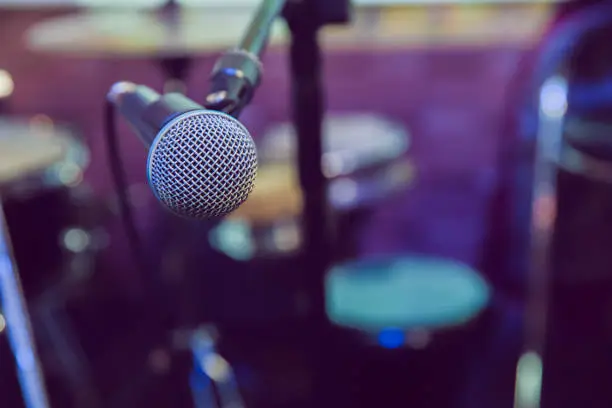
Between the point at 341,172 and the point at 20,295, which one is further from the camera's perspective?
the point at 341,172

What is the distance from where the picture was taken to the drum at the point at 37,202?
3.07ft

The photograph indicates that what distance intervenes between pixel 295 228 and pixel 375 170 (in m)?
0.20

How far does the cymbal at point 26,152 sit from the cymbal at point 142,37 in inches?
5.8

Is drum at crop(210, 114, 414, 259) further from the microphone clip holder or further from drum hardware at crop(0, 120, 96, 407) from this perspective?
the microphone clip holder

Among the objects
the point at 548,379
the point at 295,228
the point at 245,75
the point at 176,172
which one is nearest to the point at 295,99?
the point at 245,75

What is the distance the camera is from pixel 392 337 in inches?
35.4

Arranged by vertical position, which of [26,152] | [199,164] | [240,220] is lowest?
[240,220]

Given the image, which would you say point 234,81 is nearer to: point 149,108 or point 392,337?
point 149,108

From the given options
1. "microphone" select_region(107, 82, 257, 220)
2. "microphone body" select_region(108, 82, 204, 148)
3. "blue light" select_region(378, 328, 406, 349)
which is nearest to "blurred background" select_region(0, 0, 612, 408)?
"blue light" select_region(378, 328, 406, 349)

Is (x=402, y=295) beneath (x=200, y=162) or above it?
beneath

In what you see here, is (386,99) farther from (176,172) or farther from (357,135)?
(176,172)

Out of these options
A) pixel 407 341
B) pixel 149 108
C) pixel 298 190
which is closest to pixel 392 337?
pixel 407 341

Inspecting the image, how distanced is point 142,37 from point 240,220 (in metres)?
0.35

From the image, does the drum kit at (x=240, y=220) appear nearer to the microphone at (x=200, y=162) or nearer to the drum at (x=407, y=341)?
the drum at (x=407, y=341)
